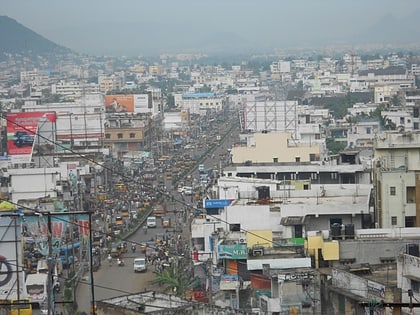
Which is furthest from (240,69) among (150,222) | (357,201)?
(357,201)

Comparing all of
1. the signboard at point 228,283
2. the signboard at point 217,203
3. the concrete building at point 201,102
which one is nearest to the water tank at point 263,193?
the signboard at point 217,203

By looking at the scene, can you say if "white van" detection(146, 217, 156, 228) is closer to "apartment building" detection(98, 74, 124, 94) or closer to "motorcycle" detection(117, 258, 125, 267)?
"motorcycle" detection(117, 258, 125, 267)

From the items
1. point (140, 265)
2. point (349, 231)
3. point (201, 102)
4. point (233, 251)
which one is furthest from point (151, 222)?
point (201, 102)

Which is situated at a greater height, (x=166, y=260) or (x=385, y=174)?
(x=385, y=174)

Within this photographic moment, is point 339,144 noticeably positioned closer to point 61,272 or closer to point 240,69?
point 61,272

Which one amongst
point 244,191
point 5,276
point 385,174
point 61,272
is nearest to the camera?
point 5,276

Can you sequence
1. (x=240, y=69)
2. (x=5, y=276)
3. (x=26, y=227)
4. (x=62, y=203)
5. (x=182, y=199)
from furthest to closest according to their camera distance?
(x=240, y=69), (x=182, y=199), (x=62, y=203), (x=26, y=227), (x=5, y=276)

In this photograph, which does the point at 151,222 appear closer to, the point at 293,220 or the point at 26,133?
the point at 26,133
